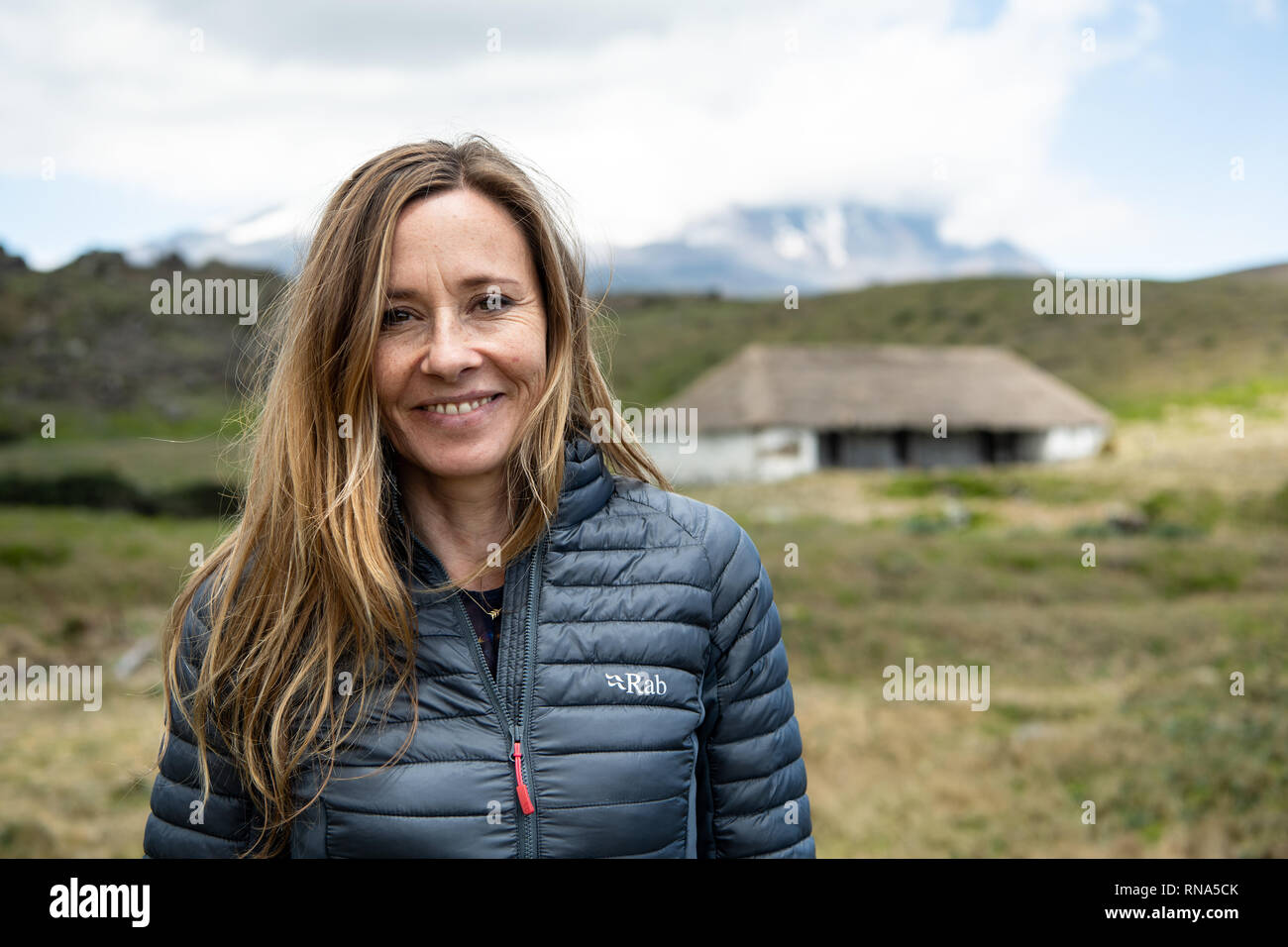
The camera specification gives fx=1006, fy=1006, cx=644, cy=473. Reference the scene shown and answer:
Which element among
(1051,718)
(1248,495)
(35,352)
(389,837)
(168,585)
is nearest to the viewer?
(389,837)

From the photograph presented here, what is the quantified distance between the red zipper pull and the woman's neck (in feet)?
1.42

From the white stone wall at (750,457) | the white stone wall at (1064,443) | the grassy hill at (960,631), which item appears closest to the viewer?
the grassy hill at (960,631)

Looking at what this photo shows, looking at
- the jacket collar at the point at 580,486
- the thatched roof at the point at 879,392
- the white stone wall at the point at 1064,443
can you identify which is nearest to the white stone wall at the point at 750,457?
the thatched roof at the point at 879,392

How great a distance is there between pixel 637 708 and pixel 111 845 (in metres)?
7.03

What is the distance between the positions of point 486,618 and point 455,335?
60 cm

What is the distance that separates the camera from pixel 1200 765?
803cm

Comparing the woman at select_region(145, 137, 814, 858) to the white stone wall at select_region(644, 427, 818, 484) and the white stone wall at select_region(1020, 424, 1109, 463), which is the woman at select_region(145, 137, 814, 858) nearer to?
the white stone wall at select_region(644, 427, 818, 484)

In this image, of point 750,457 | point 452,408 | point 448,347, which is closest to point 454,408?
point 452,408

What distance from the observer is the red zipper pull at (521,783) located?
1.94 metres

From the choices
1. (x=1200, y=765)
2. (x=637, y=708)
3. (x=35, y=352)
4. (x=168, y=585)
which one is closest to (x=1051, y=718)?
(x=1200, y=765)

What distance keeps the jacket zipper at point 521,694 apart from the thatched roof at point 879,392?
36.1 metres

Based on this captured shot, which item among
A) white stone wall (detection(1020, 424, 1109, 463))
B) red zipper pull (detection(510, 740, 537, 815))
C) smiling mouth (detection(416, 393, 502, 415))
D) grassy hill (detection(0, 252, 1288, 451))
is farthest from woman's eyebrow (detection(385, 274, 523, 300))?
white stone wall (detection(1020, 424, 1109, 463))

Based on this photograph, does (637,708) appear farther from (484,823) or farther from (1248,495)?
(1248,495)

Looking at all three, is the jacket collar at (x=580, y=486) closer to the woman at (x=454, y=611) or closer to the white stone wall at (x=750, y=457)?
the woman at (x=454, y=611)
